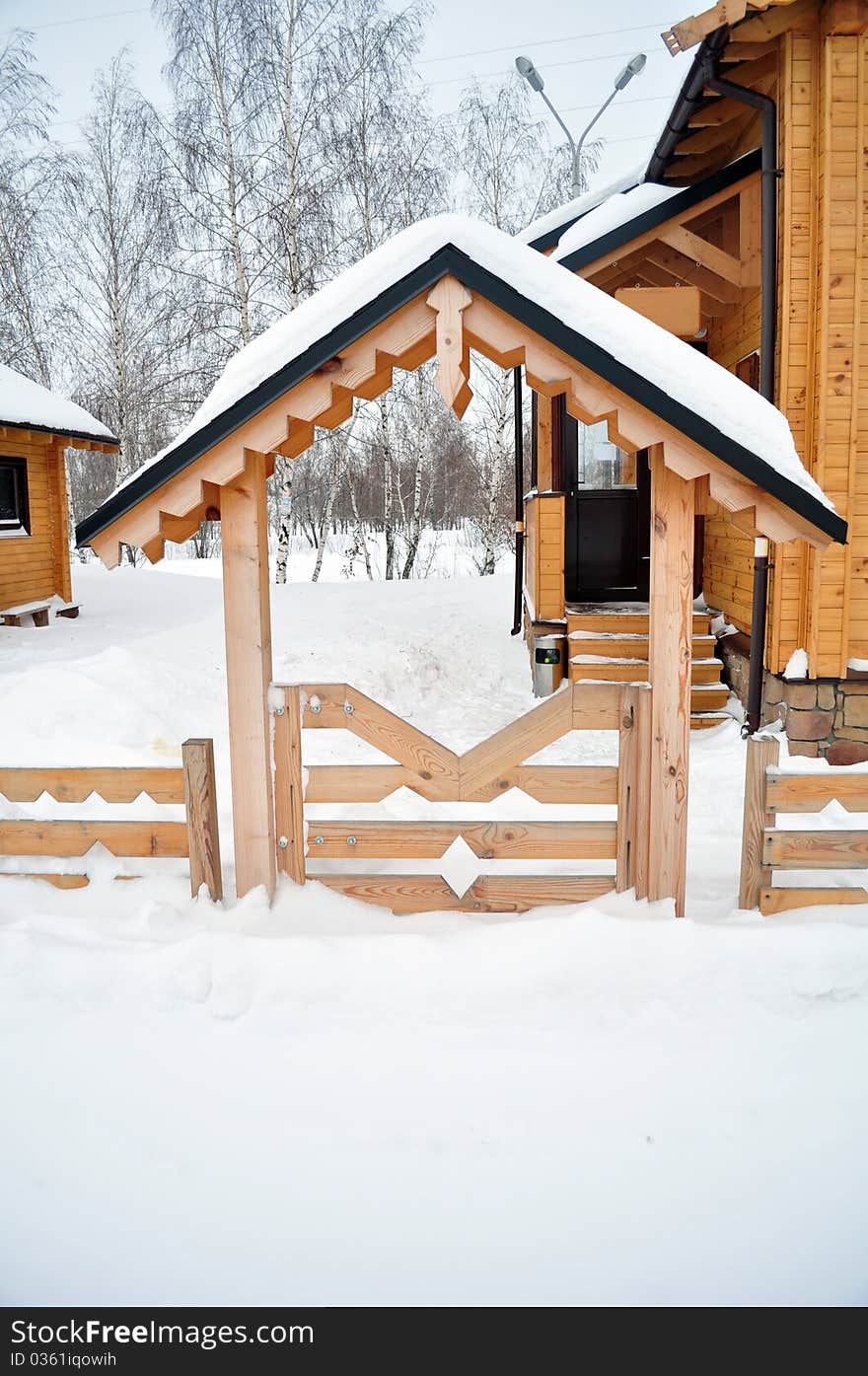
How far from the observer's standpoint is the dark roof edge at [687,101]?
659cm

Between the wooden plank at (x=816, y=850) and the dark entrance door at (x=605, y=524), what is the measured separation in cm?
657

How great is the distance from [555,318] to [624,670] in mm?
5456

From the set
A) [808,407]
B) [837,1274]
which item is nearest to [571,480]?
[808,407]

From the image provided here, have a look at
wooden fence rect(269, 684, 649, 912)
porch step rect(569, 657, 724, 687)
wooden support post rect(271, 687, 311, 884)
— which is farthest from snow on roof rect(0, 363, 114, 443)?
wooden fence rect(269, 684, 649, 912)

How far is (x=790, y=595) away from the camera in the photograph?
720cm

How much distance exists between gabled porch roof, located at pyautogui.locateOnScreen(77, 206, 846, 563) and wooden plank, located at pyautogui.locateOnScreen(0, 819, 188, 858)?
125cm

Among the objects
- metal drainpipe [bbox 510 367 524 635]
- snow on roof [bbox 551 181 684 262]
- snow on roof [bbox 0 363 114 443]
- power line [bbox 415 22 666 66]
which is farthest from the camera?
power line [bbox 415 22 666 66]

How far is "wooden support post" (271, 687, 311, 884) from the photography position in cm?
421

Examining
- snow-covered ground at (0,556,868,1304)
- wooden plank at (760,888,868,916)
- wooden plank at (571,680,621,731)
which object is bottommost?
snow-covered ground at (0,556,868,1304)

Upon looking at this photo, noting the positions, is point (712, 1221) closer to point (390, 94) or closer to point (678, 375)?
point (678, 375)

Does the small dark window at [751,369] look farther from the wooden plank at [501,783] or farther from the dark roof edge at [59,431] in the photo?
the dark roof edge at [59,431]

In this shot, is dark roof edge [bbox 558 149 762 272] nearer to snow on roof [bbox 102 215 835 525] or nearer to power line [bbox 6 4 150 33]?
snow on roof [bbox 102 215 835 525]

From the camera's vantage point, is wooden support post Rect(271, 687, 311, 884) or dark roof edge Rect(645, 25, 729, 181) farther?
dark roof edge Rect(645, 25, 729, 181)
